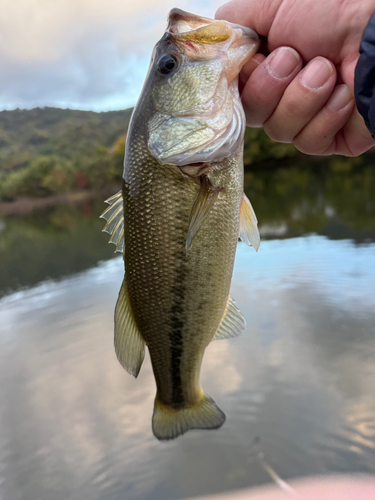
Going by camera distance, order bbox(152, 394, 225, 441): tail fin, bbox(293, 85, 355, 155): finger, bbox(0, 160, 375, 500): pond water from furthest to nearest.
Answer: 1. bbox(0, 160, 375, 500): pond water
2. bbox(152, 394, 225, 441): tail fin
3. bbox(293, 85, 355, 155): finger

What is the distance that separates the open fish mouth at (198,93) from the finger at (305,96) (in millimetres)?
298

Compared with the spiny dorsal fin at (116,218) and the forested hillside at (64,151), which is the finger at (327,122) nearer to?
the spiny dorsal fin at (116,218)

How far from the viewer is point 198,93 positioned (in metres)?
1.45

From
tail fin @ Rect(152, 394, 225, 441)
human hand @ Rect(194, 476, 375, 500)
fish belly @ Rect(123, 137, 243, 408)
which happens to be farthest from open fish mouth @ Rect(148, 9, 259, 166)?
human hand @ Rect(194, 476, 375, 500)

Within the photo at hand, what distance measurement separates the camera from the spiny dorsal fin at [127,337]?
5.61 ft

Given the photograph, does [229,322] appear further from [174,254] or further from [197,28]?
[197,28]

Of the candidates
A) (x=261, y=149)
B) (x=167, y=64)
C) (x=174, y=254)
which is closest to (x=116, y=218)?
(x=174, y=254)

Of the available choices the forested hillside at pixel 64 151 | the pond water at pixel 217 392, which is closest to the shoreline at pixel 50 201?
the forested hillside at pixel 64 151

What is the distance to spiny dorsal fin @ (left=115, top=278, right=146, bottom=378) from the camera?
1711mm

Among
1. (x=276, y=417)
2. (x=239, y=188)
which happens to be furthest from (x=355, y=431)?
Answer: (x=239, y=188)

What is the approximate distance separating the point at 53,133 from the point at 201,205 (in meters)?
117

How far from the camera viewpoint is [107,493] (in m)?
3.29

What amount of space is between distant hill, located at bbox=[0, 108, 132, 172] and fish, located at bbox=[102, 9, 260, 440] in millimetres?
87531

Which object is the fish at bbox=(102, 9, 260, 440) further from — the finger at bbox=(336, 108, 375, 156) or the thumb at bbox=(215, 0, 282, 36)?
the finger at bbox=(336, 108, 375, 156)
